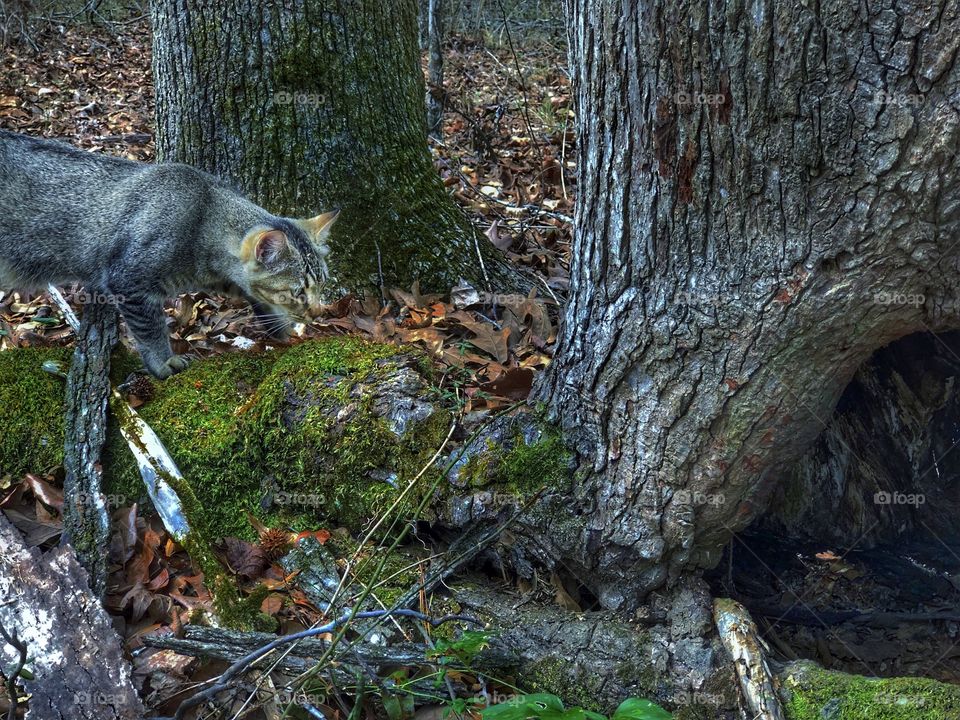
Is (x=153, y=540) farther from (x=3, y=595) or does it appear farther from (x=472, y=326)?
(x=472, y=326)

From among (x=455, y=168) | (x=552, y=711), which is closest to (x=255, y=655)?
(x=552, y=711)

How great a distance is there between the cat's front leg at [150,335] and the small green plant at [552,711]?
250 cm

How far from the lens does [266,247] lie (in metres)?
4.24

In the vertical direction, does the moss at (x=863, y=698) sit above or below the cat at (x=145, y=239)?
below

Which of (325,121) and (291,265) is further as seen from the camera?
(325,121)

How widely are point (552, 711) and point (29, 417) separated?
2740mm

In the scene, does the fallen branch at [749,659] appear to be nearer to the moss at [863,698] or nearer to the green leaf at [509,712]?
the moss at [863,698]

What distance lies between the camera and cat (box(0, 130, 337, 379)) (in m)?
4.30

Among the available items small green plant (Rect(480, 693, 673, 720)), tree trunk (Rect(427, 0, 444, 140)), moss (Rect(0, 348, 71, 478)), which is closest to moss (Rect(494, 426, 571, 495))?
small green plant (Rect(480, 693, 673, 720))

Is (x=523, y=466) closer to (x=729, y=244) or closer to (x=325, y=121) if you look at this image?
(x=729, y=244)

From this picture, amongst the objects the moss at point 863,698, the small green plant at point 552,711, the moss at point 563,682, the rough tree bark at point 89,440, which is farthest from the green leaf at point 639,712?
the rough tree bark at point 89,440

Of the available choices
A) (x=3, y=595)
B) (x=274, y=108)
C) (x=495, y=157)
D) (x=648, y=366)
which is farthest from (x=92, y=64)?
(x=648, y=366)

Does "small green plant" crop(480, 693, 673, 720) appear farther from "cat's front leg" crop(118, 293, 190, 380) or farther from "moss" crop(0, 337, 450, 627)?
"cat's front leg" crop(118, 293, 190, 380)

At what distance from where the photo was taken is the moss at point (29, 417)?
370 centimetres
